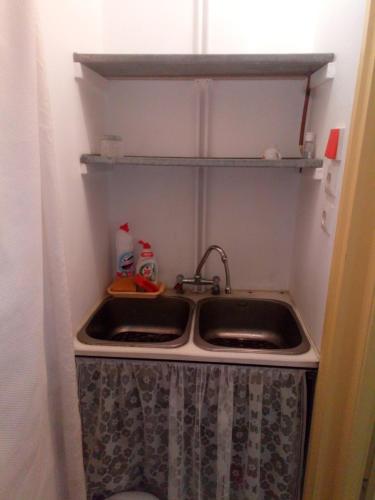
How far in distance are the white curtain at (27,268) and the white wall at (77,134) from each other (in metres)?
0.28

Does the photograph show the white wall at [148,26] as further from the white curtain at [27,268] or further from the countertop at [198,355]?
the countertop at [198,355]

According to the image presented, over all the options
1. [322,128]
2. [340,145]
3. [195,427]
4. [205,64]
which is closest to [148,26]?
[205,64]

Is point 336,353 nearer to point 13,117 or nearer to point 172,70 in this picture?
point 13,117

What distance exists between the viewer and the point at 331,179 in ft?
3.89

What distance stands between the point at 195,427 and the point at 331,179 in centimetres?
108

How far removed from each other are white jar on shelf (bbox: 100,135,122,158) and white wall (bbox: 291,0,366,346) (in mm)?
890

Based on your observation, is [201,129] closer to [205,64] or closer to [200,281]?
[205,64]

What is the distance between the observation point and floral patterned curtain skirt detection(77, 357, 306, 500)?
1.25 m

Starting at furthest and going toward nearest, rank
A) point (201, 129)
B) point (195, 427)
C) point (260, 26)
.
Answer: point (201, 129) < point (260, 26) < point (195, 427)

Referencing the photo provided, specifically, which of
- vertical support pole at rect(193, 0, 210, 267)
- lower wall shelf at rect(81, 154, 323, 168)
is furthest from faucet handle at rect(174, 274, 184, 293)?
lower wall shelf at rect(81, 154, 323, 168)

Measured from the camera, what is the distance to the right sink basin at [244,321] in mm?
1657

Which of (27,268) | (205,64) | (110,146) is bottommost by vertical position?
(27,268)

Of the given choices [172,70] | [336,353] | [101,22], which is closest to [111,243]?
[172,70]

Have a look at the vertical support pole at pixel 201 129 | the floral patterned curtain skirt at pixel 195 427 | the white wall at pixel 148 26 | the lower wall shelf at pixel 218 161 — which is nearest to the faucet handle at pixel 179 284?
the vertical support pole at pixel 201 129
